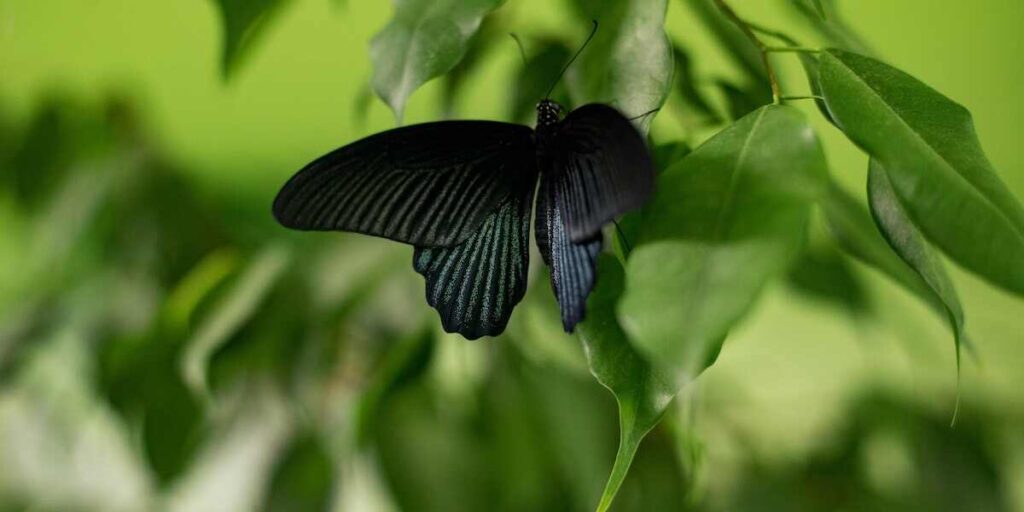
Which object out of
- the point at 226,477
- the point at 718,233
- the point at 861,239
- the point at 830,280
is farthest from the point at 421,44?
the point at 226,477

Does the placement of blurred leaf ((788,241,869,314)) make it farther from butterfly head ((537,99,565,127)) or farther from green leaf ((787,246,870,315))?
butterfly head ((537,99,565,127))

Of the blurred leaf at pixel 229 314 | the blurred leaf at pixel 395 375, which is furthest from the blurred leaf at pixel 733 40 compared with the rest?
the blurred leaf at pixel 229 314

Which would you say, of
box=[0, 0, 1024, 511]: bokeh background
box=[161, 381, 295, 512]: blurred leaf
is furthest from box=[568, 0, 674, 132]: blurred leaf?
box=[161, 381, 295, 512]: blurred leaf

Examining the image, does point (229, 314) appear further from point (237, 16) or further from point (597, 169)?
point (597, 169)

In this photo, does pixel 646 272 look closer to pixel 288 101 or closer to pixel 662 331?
pixel 662 331

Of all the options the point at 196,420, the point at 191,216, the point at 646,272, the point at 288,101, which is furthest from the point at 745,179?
the point at 288,101
